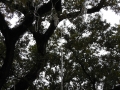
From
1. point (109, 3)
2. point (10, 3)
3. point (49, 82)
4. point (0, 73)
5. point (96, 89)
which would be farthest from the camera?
point (49, 82)

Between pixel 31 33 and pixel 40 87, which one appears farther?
pixel 40 87

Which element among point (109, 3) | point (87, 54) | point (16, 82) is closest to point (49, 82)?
point (16, 82)

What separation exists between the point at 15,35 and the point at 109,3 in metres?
2.33

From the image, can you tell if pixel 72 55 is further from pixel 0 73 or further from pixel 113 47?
pixel 0 73

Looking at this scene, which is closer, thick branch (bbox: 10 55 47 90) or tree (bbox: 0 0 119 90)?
tree (bbox: 0 0 119 90)

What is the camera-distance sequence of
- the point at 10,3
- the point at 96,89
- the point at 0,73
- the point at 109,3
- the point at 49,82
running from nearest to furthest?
the point at 10,3 < the point at 0,73 < the point at 109,3 < the point at 96,89 < the point at 49,82

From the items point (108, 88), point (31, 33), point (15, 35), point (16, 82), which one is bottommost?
point (108, 88)

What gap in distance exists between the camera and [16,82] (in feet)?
17.9

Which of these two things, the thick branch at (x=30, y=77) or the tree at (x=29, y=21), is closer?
the tree at (x=29, y=21)

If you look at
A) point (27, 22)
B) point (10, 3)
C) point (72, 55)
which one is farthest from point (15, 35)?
point (72, 55)

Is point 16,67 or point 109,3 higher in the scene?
point 109,3

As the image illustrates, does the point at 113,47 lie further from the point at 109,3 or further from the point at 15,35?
the point at 15,35

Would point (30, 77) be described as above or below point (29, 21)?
below

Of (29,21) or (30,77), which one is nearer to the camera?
(29,21)
